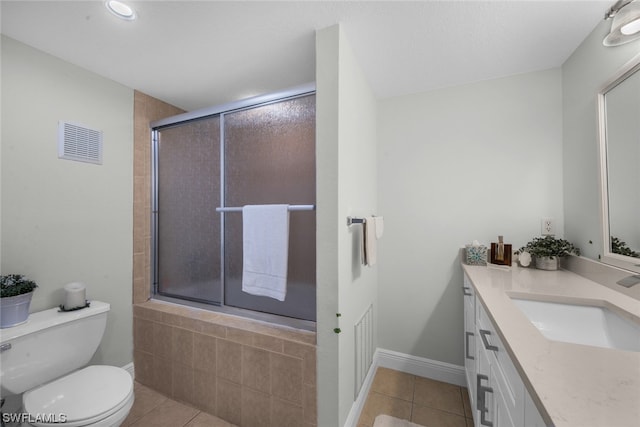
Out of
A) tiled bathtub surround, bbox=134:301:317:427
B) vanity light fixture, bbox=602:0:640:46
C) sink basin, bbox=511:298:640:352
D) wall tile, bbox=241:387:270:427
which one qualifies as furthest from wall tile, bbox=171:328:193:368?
vanity light fixture, bbox=602:0:640:46

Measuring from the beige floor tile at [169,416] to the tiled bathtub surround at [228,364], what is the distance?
0.04 metres

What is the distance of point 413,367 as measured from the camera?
204 centimetres

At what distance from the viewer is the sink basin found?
95cm

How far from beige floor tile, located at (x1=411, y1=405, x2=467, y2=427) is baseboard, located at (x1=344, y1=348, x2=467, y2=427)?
321 millimetres

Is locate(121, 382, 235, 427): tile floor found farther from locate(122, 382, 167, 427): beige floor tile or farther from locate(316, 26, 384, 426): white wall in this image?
locate(316, 26, 384, 426): white wall

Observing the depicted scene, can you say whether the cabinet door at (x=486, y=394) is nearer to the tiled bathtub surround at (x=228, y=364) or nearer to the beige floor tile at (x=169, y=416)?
the tiled bathtub surround at (x=228, y=364)

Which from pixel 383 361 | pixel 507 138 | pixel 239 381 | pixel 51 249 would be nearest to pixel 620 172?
pixel 507 138

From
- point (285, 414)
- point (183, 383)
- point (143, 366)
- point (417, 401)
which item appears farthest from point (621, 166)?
point (143, 366)

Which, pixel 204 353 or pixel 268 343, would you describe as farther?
pixel 204 353

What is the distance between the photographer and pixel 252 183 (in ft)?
5.64

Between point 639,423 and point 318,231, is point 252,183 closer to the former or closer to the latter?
point 318,231

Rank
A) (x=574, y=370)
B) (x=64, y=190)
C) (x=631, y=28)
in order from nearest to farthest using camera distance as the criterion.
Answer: (x=574, y=370), (x=631, y=28), (x=64, y=190)

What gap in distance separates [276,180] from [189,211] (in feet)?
2.67

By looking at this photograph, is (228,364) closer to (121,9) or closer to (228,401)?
(228,401)
